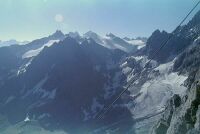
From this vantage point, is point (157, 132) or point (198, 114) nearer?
point (198, 114)

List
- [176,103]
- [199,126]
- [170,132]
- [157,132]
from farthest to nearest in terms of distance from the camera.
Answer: [176,103], [157,132], [170,132], [199,126]

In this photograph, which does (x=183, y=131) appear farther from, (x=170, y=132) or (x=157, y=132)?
(x=157, y=132)

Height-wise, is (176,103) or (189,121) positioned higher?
(176,103)

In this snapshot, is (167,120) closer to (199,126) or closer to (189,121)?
(189,121)

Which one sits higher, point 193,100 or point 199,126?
point 193,100

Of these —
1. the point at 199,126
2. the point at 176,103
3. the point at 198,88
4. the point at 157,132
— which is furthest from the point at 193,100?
the point at 176,103

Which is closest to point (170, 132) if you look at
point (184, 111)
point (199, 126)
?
point (184, 111)

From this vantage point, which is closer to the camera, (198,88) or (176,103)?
(198,88)

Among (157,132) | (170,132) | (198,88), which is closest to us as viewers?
(198,88)

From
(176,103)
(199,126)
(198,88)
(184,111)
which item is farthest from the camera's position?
(176,103)
